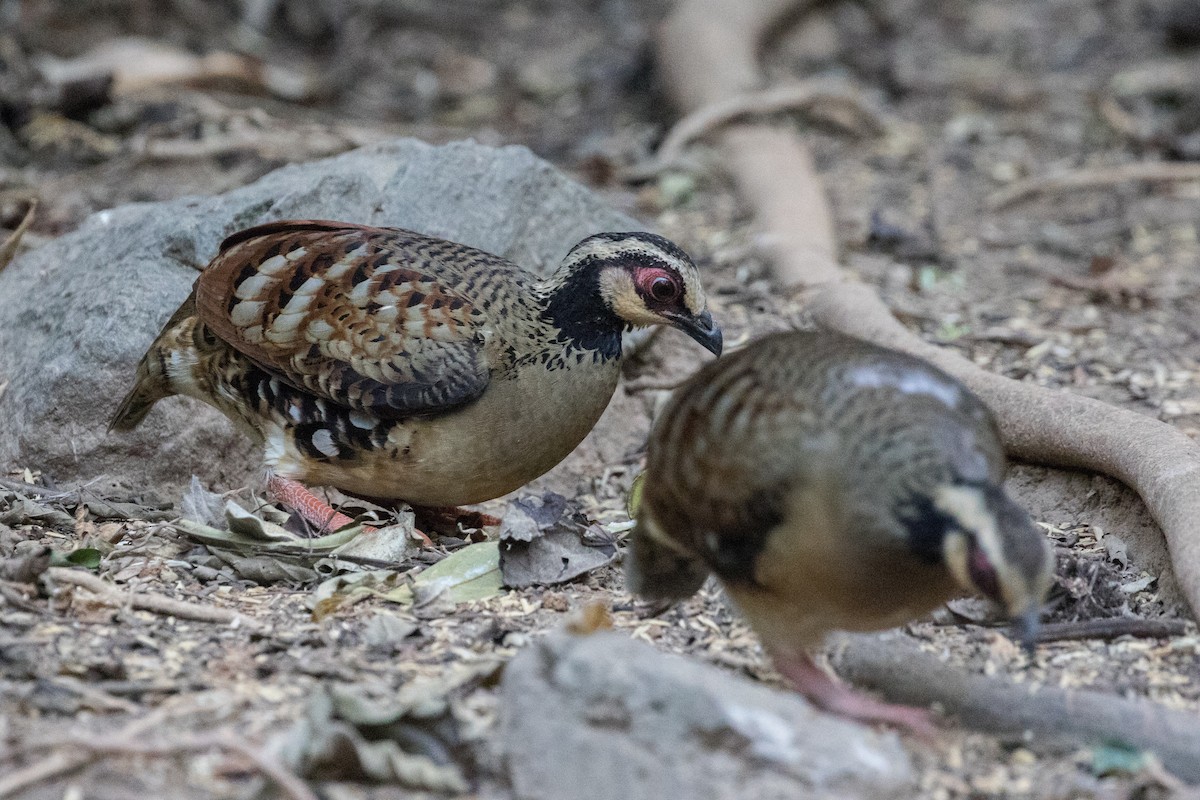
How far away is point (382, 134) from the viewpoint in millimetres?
8781

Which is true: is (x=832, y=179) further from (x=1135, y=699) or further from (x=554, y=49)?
(x=1135, y=699)

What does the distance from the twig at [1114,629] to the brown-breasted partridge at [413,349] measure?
164cm

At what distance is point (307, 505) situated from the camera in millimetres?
5379

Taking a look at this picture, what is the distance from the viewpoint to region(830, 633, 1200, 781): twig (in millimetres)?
3510

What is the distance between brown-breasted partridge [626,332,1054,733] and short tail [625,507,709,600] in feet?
0.18

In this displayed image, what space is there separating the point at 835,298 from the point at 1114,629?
2.89m

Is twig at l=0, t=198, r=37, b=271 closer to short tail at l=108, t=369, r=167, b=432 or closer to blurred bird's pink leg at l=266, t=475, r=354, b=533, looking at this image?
short tail at l=108, t=369, r=167, b=432

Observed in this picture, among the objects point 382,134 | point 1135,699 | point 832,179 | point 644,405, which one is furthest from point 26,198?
point 1135,699

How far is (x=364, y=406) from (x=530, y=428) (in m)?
0.59

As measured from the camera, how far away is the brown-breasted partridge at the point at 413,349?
5.06 m

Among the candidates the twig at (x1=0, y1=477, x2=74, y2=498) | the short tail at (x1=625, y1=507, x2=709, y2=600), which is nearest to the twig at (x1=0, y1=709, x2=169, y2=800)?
the short tail at (x1=625, y1=507, x2=709, y2=600)

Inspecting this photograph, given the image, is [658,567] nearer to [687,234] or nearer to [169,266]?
[169,266]

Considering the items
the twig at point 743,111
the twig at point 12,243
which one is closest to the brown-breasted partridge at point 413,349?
the twig at point 12,243

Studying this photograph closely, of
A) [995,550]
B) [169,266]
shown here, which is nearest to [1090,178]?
[169,266]
